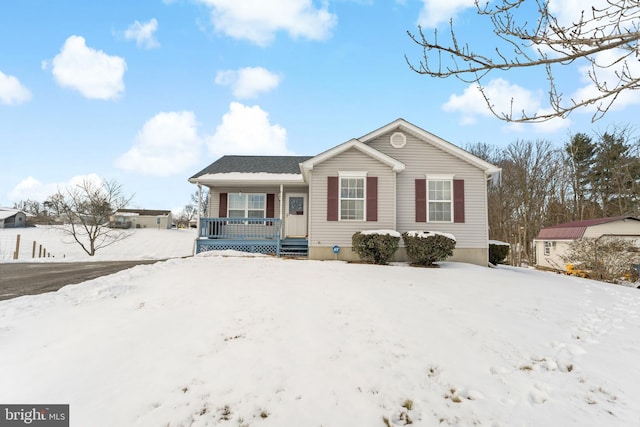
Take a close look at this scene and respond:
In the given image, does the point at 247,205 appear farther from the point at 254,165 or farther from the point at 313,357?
the point at 313,357

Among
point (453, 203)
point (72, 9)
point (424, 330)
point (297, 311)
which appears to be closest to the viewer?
point (424, 330)

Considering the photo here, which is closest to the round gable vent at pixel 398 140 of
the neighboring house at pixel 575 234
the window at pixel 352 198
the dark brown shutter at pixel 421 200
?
the dark brown shutter at pixel 421 200

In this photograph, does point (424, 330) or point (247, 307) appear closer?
point (424, 330)

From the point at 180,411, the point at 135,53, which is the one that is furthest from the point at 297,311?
the point at 135,53

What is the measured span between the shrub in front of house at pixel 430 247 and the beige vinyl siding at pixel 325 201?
136 centimetres

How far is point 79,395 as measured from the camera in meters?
2.80

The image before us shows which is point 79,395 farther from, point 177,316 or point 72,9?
point 72,9

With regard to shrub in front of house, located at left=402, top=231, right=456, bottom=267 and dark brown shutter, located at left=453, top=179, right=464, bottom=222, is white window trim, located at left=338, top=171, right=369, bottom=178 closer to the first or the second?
shrub in front of house, located at left=402, top=231, right=456, bottom=267

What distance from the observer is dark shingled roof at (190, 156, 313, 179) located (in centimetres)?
1339

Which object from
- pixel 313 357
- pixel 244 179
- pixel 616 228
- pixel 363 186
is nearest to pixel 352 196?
pixel 363 186

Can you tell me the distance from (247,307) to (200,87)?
12.0 m

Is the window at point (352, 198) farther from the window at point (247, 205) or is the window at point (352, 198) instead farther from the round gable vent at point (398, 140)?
the window at point (247, 205)

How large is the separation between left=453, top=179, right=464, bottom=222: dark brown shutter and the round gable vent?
2.45 metres

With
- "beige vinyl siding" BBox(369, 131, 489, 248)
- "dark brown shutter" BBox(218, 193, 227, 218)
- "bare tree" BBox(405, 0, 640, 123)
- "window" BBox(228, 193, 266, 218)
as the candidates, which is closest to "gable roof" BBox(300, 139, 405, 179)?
"beige vinyl siding" BBox(369, 131, 489, 248)
